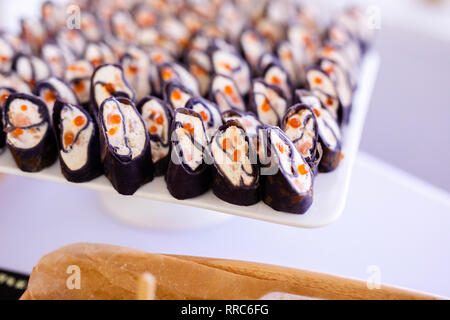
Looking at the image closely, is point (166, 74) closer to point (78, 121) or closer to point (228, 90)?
point (228, 90)

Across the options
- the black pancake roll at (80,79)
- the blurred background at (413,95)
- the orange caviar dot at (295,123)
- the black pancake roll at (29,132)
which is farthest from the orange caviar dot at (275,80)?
the blurred background at (413,95)

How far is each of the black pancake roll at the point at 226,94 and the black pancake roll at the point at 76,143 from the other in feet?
1.14

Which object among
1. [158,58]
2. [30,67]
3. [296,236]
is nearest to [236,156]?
[296,236]

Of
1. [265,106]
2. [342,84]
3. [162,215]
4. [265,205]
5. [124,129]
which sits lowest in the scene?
[162,215]

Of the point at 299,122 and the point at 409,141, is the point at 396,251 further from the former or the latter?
the point at 409,141

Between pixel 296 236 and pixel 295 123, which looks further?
pixel 296 236

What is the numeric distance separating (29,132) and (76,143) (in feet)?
0.40

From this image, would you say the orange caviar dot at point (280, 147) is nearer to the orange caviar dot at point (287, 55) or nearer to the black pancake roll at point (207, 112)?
the black pancake roll at point (207, 112)

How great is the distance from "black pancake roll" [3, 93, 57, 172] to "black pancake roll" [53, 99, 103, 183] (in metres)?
0.03

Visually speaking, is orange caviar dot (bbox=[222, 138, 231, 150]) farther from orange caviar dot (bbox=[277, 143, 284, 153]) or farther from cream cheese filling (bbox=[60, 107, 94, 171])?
cream cheese filling (bbox=[60, 107, 94, 171])

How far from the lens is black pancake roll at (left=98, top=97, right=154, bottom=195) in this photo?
3.27ft

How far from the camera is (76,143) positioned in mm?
1059

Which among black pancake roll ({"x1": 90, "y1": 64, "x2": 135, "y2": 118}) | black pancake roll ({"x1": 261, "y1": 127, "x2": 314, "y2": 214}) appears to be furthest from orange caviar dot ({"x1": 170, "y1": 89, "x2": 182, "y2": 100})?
black pancake roll ({"x1": 261, "y1": 127, "x2": 314, "y2": 214})
